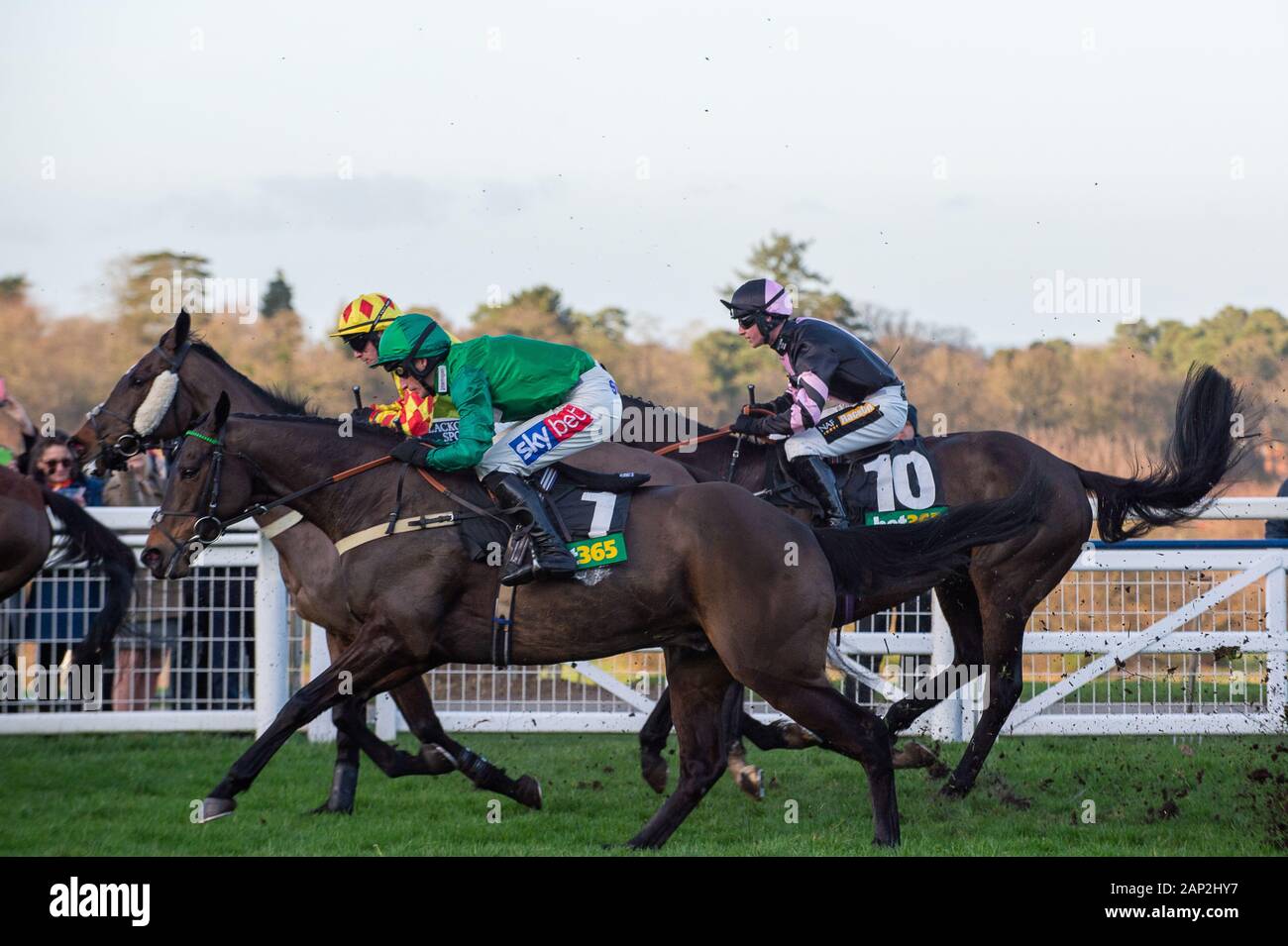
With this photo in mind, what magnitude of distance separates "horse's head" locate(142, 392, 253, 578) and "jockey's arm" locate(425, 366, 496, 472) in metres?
0.73

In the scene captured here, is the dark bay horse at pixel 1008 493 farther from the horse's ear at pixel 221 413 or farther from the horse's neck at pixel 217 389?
the horse's ear at pixel 221 413

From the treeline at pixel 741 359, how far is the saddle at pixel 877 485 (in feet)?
62.2

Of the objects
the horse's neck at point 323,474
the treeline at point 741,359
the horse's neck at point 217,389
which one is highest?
the treeline at point 741,359

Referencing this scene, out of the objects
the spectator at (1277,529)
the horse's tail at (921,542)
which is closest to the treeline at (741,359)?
the spectator at (1277,529)

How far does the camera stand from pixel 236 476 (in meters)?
5.30

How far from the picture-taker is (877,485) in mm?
6449

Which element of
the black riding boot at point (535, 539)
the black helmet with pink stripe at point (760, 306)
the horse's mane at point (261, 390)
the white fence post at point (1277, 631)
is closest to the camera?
the black riding boot at point (535, 539)

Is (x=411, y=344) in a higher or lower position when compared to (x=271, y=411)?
higher

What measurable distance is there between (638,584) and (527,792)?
1.51m

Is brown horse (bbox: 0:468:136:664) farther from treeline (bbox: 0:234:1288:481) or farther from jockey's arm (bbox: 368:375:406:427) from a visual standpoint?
treeline (bbox: 0:234:1288:481)

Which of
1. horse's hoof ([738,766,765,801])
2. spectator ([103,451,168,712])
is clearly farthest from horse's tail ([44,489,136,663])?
horse's hoof ([738,766,765,801])

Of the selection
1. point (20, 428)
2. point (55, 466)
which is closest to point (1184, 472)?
point (55, 466)

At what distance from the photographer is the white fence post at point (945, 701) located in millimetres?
7855

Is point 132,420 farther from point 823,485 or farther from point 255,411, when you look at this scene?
point 823,485
